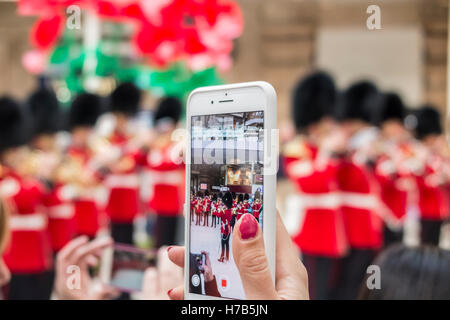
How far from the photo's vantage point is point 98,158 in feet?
15.4

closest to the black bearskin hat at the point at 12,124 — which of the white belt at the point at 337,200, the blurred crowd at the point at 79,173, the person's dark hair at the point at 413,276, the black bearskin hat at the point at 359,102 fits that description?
the blurred crowd at the point at 79,173

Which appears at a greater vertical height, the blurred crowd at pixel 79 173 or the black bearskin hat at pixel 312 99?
the black bearskin hat at pixel 312 99

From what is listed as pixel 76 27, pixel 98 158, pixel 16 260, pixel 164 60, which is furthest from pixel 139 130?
Answer: pixel 76 27

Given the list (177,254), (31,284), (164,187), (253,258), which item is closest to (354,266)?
(31,284)

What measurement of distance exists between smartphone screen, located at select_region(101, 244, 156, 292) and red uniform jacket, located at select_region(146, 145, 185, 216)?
11.9 feet

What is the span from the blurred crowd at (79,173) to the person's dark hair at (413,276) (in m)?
2.16

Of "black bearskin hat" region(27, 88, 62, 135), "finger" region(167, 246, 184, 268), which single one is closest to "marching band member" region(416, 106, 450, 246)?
"black bearskin hat" region(27, 88, 62, 135)

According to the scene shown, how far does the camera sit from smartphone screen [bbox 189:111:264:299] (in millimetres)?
745

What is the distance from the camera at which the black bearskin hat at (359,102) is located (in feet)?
14.7

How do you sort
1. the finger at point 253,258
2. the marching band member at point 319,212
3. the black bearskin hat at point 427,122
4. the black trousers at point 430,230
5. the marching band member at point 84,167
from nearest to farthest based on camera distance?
the finger at point 253,258 → the marching band member at point 319,212 → the marching band member at point 84,167 → the black trousers at point 430,230 → the black bearskin hat at point 427,122

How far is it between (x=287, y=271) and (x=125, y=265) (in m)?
0.62

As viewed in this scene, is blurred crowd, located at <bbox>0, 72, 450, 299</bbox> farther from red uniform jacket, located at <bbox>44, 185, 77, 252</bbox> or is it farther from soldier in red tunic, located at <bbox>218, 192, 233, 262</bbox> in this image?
soldier in red tunic, located at <bbox>218, 192, 233, 262</bbox>

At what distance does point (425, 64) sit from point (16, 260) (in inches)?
284

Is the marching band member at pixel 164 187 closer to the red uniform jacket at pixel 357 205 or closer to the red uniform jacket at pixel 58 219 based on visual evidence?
the red uniform jacket at pixel 58 219
